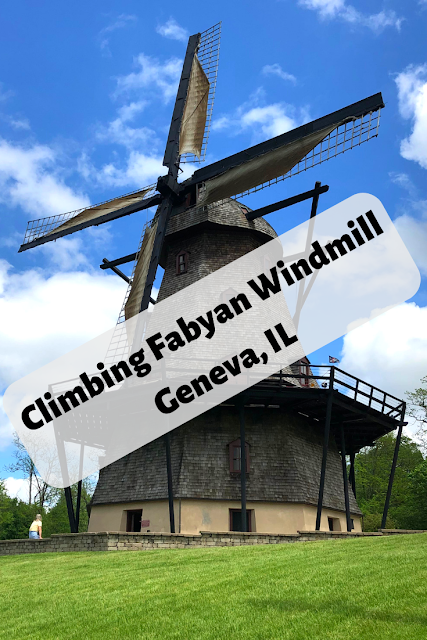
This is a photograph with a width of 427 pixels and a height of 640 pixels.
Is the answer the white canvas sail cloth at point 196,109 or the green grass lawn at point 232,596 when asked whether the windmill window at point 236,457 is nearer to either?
the green grass lawn at point 232,596

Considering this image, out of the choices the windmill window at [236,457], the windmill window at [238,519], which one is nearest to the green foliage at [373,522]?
the windmill window at [238,519]

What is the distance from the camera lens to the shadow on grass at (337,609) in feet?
18.4

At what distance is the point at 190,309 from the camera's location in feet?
62.0

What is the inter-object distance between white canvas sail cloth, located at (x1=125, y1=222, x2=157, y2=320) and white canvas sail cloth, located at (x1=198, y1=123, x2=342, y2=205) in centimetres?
224

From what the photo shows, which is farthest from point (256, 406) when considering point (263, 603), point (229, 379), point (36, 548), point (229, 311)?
point (263, 603)

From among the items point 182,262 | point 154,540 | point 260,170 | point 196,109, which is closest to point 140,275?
point 182,262

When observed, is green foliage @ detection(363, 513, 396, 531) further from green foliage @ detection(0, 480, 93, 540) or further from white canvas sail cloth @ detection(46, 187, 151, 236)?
white canvas sail cloth @ detection(46, 187, 151, 236)

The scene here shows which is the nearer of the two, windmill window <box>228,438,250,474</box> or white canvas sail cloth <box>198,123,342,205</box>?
windmill window <box>228,438,250,474</box>

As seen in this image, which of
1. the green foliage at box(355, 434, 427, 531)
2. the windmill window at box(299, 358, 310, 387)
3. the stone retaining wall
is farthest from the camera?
the green foliage at box(355, 434, 427, 531)

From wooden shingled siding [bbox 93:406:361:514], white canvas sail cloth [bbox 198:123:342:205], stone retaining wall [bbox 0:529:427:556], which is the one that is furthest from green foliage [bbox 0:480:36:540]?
white canvas sail cloth [bbox 198:123:342:205]

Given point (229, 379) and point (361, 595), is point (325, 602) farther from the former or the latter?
point (229, 379)

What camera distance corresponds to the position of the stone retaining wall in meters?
13.8

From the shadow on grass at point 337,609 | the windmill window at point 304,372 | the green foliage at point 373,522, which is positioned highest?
the windmill window at point 304,372

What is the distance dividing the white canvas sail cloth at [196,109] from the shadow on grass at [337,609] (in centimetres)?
1861
